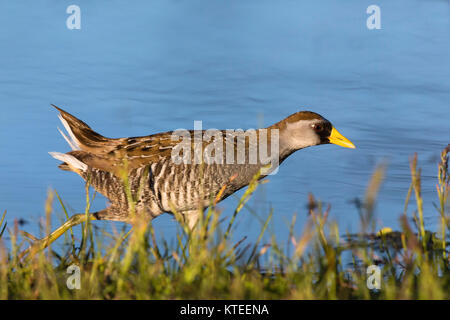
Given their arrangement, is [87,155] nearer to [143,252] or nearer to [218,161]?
[218,161]

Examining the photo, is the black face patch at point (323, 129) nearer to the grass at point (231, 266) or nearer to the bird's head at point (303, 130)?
the bird's head at point (303, 130)

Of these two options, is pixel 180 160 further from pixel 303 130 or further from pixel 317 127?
pixel 317 127

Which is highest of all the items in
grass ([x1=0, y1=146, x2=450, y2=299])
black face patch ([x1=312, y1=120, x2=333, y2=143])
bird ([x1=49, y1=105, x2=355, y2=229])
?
black face patch ([x1=312, y1=120, x2=333, y2=143])

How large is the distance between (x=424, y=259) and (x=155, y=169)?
3.07m

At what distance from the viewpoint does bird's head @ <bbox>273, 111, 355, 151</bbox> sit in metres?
7.78

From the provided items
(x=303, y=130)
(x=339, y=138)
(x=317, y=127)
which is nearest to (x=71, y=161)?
(x=303, y=130)

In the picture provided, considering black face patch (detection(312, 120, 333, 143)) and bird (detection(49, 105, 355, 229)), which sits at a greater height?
black face patch (detection(312, 120, 333, 143))

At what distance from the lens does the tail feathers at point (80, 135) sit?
790 centimetres

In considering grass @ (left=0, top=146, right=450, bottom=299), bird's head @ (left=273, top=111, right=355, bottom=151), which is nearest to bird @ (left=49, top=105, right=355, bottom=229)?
Result: bird's head @ (left=273, top=111, right=355, bottom=151)

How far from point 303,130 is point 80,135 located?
246 cm

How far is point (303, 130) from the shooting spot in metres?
7.83

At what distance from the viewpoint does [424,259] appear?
534 centimetres

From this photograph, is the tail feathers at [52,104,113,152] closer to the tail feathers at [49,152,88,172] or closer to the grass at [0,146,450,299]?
the tail feathers at [49,152,88,172]
